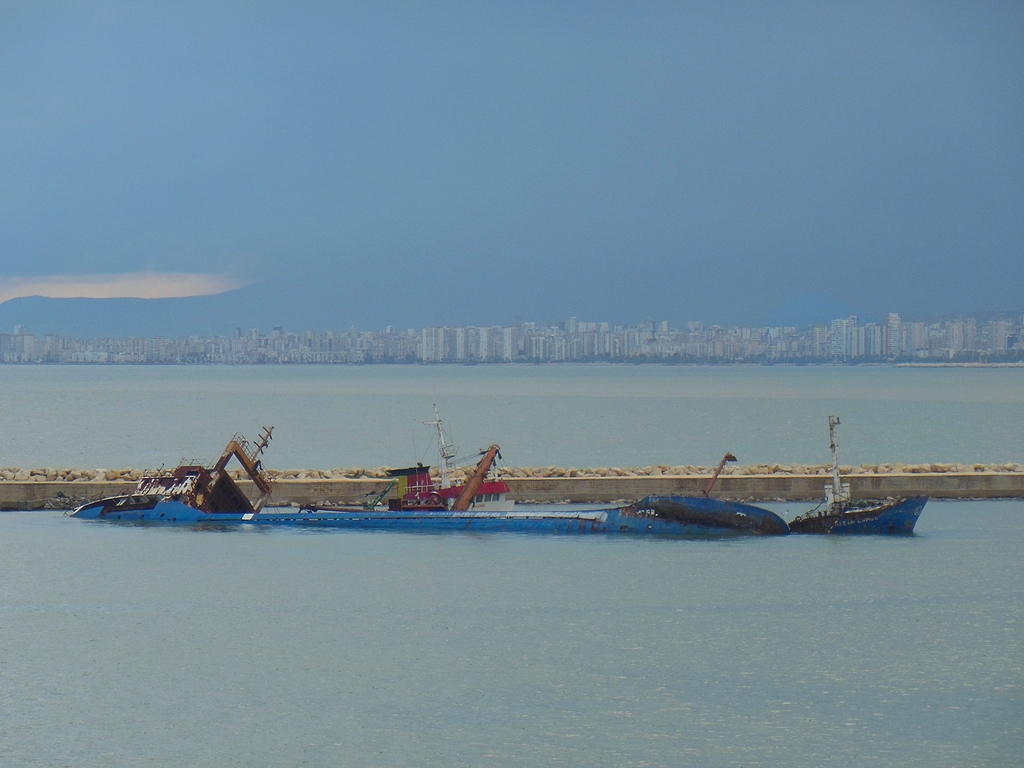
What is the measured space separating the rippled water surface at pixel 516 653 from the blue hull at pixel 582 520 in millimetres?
1676

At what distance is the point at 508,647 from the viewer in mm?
24953

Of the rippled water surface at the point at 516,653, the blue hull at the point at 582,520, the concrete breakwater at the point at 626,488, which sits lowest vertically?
the rippled water surface at the point at 516,653

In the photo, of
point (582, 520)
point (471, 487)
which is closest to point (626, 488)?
point (582, 520)

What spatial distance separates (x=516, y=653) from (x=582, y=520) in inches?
635

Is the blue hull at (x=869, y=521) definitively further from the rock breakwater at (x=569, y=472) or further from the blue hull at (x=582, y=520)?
the rock breakwater at (x=569, y=472)

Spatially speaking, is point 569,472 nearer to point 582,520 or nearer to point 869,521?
point 582,520

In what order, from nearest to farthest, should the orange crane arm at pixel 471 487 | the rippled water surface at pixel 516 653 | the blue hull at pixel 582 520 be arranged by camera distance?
the rippled water surface at pixel 516 653
the blue hull at pixel 582 520
the orange crane arm at pixel 471 487

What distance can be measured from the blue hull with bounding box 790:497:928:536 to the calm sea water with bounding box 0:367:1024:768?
2.69ft

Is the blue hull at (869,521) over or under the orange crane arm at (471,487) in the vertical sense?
under

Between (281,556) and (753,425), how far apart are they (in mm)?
86302

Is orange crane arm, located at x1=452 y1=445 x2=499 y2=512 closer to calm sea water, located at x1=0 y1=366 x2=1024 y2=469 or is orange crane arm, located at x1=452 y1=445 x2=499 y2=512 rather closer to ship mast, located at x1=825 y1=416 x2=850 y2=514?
ship mast, located at x1=825 y1=416 x2=850 y2=514

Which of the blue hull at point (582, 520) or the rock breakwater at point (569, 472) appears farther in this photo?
the rock breakwater at point (569, 472)

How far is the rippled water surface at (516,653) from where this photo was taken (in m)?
19.3

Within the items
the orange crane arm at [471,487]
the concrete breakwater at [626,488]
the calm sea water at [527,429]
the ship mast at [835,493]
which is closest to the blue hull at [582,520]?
the orange crane arm at [471,487]
